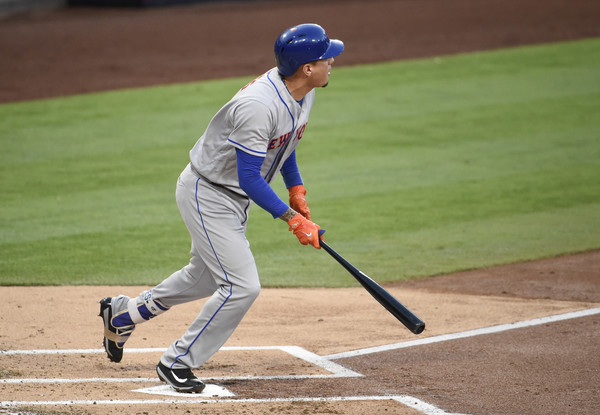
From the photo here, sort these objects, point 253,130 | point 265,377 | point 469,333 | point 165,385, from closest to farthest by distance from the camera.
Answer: point 253,130 → point 165,385 → point 265,377 → point 469,333

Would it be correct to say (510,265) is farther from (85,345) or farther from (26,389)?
(26,389)

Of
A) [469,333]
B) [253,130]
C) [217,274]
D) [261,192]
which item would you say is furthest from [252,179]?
[469,333]

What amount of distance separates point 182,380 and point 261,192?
43.5 inches

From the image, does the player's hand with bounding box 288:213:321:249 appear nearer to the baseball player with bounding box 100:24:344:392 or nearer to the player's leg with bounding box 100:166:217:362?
the baseball player with bounding box 100:24:344:392

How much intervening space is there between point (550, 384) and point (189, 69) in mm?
12586

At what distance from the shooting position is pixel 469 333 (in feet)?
18.9

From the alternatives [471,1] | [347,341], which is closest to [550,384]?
[347,341]

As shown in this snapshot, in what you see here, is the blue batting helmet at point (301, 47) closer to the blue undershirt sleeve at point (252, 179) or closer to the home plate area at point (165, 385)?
the blue undershirt sleeve at point (252, 179)

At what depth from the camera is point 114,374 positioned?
498cm

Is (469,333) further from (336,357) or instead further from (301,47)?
(301,47)

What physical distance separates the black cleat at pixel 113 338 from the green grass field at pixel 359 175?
6.18 ft

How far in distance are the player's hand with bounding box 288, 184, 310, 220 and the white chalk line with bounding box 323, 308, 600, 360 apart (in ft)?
3.00

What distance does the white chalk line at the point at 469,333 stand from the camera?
540 centimetres

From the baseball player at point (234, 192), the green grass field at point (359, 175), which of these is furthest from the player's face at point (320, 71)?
the green grass field at point (359, 175)
